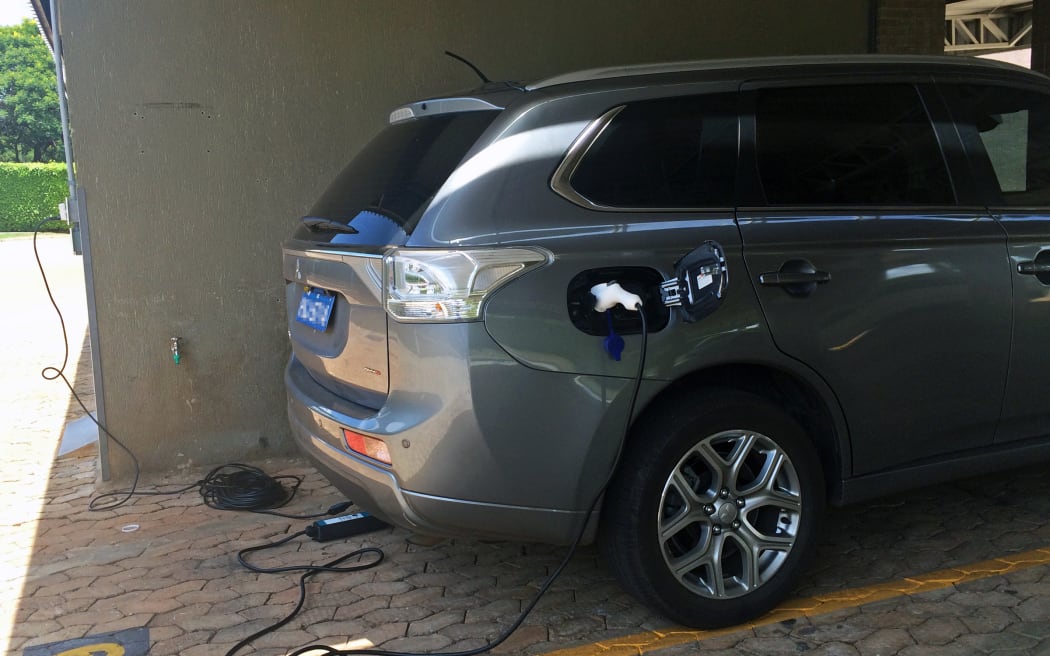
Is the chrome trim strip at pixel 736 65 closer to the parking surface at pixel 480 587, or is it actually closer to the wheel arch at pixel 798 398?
the wheel arch at pixel 798 398

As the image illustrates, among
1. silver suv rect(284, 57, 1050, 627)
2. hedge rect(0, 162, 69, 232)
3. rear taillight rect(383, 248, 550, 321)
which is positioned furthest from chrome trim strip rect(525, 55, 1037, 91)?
hedge rect(0, 162, 69, 232)

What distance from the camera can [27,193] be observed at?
118ft

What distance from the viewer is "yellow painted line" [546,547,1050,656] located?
3.25 m

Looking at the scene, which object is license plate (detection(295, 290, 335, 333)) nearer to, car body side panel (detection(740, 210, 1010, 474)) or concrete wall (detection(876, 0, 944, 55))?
car body side panel (detection(740, 210, 1010, 474))

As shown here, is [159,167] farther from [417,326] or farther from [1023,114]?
[1023,114]

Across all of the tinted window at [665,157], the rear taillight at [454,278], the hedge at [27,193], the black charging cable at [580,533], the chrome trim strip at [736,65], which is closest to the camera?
the rear taillight at [454,278]

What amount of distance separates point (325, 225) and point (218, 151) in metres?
2.04

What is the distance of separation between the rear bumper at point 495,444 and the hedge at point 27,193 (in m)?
37.2

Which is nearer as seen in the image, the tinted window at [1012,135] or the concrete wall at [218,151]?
the tinted window at [1012,135]

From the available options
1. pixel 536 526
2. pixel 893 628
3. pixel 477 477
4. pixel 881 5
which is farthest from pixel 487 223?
pixel 881 5

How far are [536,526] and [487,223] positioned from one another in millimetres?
1004

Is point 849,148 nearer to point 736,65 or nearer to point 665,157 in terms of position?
point 736,65

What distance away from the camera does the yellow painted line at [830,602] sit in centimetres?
325

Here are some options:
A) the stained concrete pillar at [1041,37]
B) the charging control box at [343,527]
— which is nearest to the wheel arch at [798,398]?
the charging control box at [343,527]
